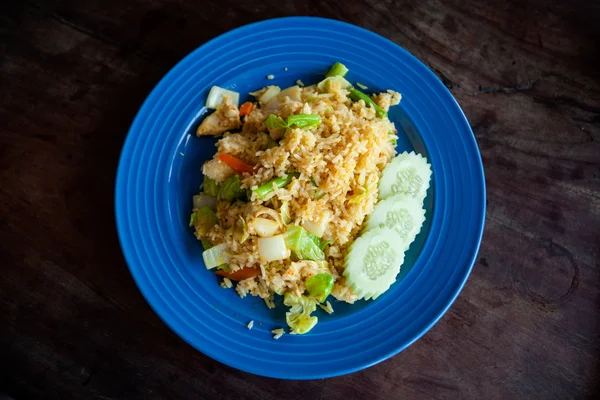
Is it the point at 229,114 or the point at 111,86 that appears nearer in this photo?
the point at 229,114

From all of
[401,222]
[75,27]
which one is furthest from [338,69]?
[75,27]

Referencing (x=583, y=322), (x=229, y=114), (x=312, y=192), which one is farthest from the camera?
(x=583, y=322)

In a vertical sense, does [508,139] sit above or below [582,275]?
above

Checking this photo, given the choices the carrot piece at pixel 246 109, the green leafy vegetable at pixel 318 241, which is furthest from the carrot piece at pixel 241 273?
the carrot piece at pixel 246 109

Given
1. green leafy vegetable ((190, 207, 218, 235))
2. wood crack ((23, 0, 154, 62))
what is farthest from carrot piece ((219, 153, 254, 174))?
wood crack ((23, 0, 154, 62))

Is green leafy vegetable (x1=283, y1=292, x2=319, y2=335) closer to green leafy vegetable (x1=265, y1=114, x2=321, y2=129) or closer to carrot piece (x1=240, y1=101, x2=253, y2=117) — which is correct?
green leafy vegetable (x1=265, y1=114, x2=321, y2=129)

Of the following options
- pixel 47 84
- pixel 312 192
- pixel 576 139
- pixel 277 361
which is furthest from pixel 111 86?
pixel 576 139

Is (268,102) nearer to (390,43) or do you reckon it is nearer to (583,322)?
(390,43)
